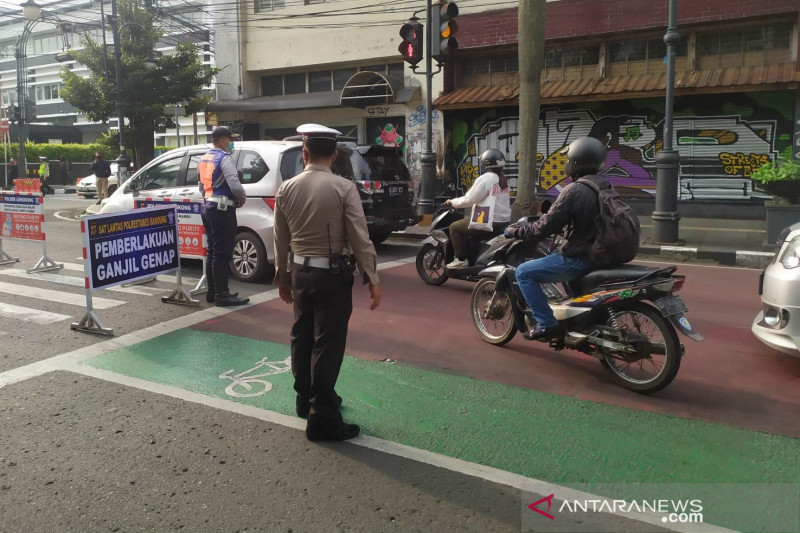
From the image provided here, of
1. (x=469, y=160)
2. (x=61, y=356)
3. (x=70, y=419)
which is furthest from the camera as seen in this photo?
(x=469, y=160)

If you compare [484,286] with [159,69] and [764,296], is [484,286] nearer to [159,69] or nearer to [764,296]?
[764,296]

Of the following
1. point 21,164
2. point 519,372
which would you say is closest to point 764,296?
point 519,372

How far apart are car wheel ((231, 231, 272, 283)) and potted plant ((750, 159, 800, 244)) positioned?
789 centimetres

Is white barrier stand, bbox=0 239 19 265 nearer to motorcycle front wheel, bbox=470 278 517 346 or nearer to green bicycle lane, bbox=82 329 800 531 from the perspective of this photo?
green bicycle lane, bbox=82 329 800 531

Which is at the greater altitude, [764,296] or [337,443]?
[764,296]

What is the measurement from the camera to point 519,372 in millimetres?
5285

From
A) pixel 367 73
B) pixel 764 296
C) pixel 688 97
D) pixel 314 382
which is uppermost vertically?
pixel 367 73

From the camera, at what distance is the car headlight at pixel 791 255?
16.3 feet

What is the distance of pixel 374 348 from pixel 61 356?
8.83ft

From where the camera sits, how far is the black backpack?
184 inches

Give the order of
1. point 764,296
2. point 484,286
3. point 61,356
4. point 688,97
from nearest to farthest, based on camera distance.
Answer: point 764,296 → point 61,356 → point 484,286 → point 688,97

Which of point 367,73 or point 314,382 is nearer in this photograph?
point 314,382

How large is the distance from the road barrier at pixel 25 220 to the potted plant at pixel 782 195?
11.1m

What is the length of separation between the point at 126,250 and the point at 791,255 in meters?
6.18
